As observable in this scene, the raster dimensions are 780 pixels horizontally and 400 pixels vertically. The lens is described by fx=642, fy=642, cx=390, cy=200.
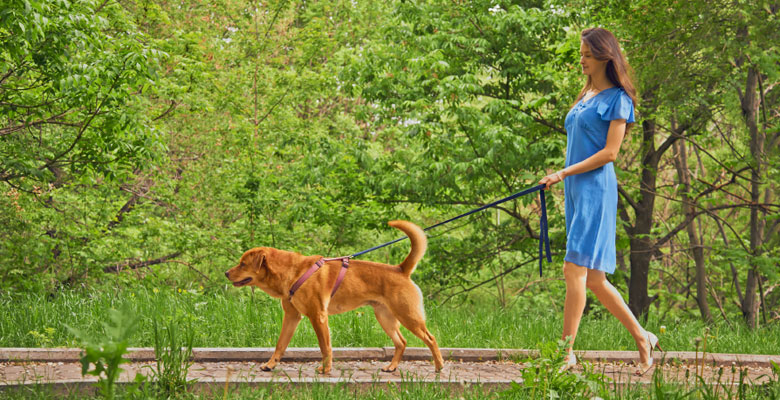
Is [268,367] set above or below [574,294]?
below

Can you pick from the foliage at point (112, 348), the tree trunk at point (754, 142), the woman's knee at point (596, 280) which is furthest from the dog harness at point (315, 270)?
the tree trunk at point (754, 142)

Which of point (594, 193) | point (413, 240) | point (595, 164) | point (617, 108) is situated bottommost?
point (413, 240)

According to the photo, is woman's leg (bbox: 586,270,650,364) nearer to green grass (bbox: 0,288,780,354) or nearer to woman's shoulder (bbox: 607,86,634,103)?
green grass (bbox: 0,288,780,354)

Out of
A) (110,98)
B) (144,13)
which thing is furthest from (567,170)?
(144,13)

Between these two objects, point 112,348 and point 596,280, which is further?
point 596,280

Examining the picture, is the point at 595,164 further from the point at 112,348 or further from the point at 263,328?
the point at 112,348

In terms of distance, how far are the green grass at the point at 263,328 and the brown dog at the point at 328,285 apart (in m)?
1.29

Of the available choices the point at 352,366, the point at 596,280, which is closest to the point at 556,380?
the point at 596,280

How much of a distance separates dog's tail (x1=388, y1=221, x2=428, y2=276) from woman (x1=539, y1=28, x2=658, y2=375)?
3.62 feet

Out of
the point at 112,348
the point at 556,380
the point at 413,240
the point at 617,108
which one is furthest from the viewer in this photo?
the point at 617,108

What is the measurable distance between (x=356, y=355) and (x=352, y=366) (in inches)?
15.2

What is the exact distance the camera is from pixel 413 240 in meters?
4.32

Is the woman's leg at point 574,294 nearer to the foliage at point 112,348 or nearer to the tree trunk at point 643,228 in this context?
the foliage at point 112,348

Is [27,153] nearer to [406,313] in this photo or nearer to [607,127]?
[406,313]
